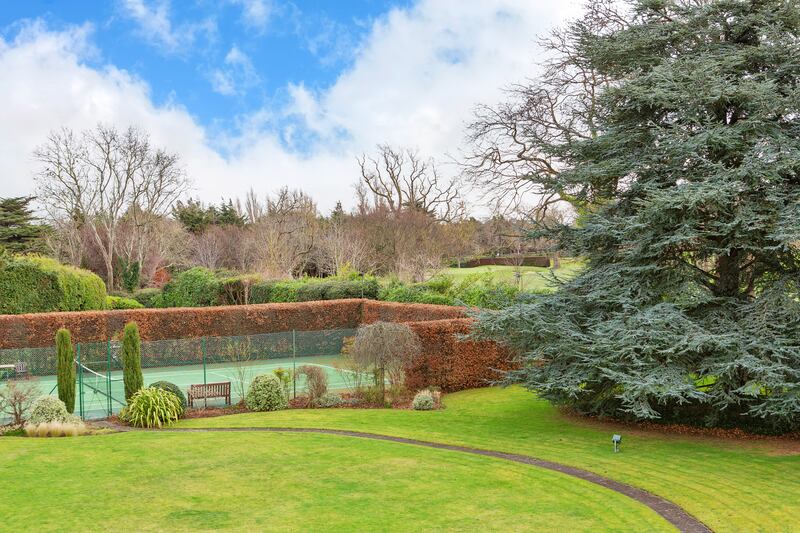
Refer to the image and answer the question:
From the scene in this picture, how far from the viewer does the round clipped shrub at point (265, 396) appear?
19.4 metres

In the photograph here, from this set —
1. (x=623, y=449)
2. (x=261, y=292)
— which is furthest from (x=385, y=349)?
(x=261, y=292)

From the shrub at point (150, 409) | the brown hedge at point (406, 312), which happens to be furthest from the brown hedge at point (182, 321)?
the shrub at point (150, 409)

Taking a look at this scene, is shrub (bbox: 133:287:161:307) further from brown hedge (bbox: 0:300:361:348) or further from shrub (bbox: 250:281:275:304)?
brown hedge (bbox: 0:300:361:348)

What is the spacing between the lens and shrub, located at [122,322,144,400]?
18.7 meters

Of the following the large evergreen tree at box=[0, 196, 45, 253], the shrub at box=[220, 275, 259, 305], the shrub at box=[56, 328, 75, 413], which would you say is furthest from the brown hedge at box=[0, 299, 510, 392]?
the large evergreen tree at box=[0, 196, 45, 253]

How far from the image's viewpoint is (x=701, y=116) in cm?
A: 1465

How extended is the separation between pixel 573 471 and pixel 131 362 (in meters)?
11.8

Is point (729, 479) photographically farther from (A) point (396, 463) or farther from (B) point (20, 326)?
(B) point (20, 326)

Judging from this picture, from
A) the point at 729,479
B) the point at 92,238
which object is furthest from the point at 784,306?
the point at 92,238

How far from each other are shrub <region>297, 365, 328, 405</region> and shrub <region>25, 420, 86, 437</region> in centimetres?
577

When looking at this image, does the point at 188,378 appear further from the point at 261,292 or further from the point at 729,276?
the point at 729,276

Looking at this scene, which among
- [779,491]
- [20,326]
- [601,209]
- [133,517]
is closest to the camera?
[133,517]

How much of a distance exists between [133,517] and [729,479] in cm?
902

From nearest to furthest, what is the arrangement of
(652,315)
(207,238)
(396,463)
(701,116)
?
1. (396,463)
2. (652,315)
3. (701,116)
4. (207,238)
